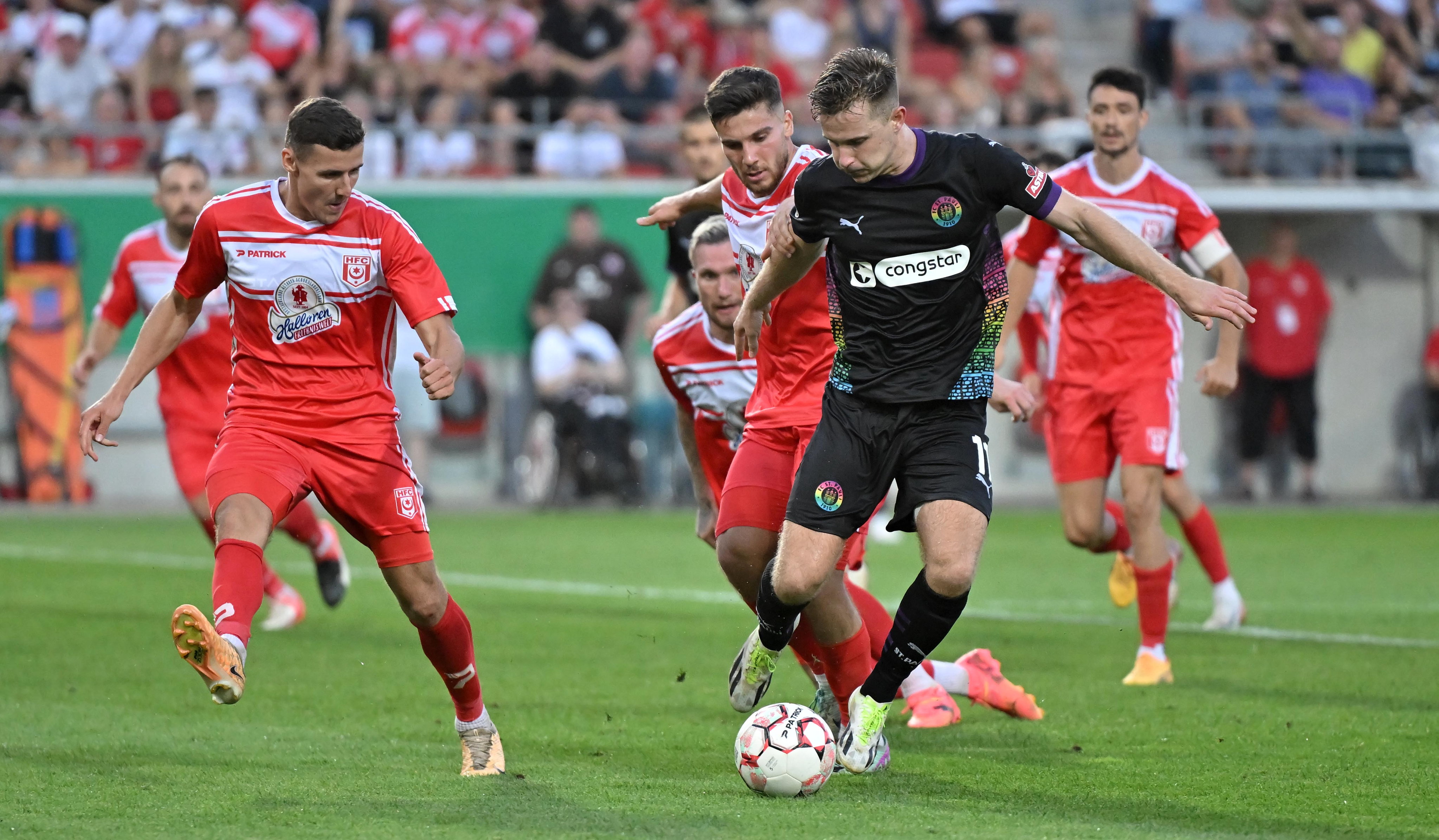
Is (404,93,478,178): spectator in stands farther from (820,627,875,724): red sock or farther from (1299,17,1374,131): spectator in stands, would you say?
(820,627,875,724): red sock

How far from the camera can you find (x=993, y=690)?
22.9ft

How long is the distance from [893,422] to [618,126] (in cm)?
1386

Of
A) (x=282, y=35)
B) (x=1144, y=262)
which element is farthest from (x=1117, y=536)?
(x=282, y=35)

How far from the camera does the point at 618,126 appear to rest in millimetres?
19125

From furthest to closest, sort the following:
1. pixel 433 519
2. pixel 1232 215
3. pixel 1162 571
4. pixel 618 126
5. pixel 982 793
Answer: pixel 1232 215
pixel 618 126
pixel 433 519
pixel 1162 571
pixel 982 793

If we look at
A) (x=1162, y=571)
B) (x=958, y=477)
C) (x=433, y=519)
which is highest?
(x=958, y=477)

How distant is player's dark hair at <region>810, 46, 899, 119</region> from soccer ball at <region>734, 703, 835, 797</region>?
189 cm

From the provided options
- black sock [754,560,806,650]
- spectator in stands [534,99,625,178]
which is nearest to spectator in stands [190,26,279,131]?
spectator in stands [534,99,625,178]

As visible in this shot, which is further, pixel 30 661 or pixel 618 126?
pixel 618 126

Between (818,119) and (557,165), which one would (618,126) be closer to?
(557,165)

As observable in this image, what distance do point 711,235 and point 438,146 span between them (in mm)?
12565

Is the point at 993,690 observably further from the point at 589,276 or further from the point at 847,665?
the point at 589,276

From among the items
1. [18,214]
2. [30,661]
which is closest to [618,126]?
[18,214]

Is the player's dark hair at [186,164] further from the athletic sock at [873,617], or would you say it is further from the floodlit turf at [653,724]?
the athletic sock at [873,617]
